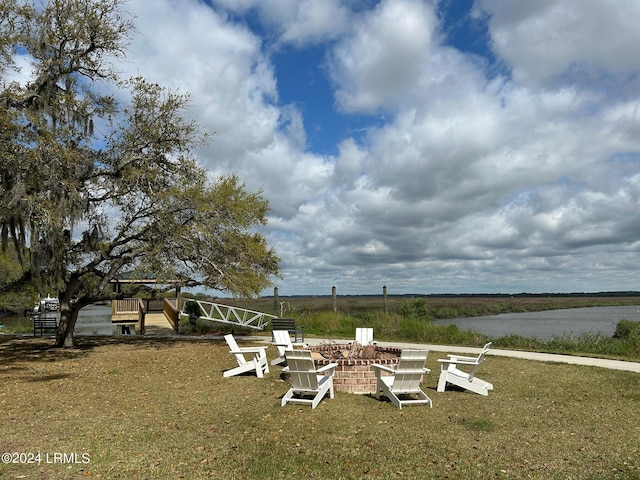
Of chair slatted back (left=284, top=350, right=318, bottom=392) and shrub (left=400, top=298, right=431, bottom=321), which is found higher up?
shrub (left=400, top=298, right=431, bottom=321)

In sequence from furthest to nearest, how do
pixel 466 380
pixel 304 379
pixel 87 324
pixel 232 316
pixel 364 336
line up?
pixel 87 324 < pixel 232 316 < pixel 364 336 < pixel 466 380 < pixel 304 379

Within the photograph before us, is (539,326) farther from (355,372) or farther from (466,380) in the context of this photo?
(355,372)

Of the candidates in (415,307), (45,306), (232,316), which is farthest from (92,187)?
(45,306)

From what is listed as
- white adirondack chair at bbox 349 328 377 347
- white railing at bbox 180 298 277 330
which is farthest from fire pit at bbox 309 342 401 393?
white railing at bbox 180 298 277 330

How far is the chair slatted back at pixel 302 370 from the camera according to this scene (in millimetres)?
7547

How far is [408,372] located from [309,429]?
75.3 inches

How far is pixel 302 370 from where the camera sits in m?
7.62

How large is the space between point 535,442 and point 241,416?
12.3ft

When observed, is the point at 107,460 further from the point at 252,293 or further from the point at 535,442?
the point at 252,293

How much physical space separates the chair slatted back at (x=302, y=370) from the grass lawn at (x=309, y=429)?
0.40m

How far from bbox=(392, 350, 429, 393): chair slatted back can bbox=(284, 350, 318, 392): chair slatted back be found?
124 centimetres

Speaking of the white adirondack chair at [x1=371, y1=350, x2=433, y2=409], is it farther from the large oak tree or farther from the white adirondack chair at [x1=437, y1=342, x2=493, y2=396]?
the large oak tree

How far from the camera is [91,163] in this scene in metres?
13.0

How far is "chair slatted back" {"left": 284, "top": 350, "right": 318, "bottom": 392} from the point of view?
7.55 meters
